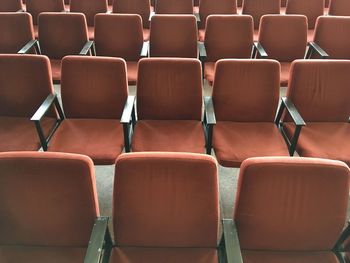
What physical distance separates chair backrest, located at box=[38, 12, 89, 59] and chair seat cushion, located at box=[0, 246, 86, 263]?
6.59 feet

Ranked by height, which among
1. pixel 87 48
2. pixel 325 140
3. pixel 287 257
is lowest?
pixel 287 257

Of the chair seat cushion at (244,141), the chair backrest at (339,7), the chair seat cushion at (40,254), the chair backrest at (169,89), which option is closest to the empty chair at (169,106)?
the chair backrest at (169,89)

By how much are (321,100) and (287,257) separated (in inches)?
45.3

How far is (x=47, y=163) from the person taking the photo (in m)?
1.23

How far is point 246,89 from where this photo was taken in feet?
6.82

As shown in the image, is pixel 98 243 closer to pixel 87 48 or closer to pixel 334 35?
pixel 87 48

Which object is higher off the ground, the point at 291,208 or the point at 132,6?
the point at 132,6

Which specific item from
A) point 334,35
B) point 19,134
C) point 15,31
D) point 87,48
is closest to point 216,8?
point 334,35

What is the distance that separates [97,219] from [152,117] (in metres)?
0.97

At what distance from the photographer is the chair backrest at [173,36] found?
2.82m

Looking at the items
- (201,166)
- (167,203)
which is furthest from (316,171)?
(167,203)

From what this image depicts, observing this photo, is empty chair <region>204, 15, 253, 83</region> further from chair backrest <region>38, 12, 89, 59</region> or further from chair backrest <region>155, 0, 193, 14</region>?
chair backrest <region>38, 12, 89, 59</region>

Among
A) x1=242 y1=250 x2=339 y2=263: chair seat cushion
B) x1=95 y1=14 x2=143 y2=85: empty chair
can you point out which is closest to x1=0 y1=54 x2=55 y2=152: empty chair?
x1=95 y1=14 x2=143 y2=85: empty chair

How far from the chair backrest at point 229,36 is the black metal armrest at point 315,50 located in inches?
23.0
